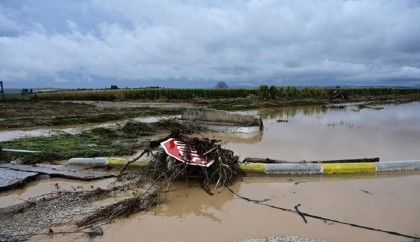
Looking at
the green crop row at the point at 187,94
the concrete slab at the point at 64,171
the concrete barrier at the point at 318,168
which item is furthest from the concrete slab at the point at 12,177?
the green crop row at the point at 187,94

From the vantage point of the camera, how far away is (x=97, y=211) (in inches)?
189

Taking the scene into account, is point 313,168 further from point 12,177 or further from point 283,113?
point 283,113

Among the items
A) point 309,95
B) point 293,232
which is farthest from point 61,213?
point 309,95

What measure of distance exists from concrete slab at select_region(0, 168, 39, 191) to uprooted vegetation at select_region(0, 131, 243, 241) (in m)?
0.86

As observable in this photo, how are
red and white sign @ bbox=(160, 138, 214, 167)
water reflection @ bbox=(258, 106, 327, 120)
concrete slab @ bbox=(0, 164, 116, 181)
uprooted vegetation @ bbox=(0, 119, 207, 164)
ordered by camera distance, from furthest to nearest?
water reflection @ bbox=(258, 106, 327, 120) → uprooted vegetation @ bbox=(0, 119, 207, 164) → concrete slab @ bbox=(0, 164, 116, 181) → red and white sign @ bbox=(160, 138, 214, 167)

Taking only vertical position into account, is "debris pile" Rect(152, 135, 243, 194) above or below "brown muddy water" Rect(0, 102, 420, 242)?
above

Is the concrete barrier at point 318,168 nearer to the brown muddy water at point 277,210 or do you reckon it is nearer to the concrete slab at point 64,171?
the brown muddy water at point 277,210

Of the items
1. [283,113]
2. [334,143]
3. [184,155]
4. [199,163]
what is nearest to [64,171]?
[184,155]

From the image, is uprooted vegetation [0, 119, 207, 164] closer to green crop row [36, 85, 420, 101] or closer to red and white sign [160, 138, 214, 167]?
red and white sign [160, 138, 214, 167]

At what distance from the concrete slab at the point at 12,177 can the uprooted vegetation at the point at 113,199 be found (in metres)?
0.86

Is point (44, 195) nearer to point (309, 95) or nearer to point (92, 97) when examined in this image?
point (92, 97)

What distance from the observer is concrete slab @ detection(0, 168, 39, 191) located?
618cm

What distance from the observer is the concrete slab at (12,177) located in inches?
243

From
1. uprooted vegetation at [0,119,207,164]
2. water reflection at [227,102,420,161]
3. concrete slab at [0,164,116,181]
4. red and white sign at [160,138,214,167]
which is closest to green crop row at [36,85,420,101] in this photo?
water reflection at [227,102,420,161]
